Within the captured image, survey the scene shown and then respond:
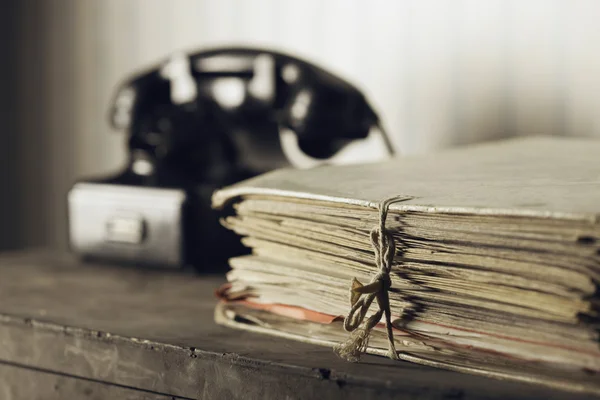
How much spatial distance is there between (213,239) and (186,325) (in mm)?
218

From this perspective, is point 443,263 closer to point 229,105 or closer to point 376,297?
point 376,297

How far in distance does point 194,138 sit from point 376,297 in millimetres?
518

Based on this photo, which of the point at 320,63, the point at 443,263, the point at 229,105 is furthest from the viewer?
the point at 320,63

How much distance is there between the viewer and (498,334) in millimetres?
556

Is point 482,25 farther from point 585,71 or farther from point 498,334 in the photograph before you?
point 498,334

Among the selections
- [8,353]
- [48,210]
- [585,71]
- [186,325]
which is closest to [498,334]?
[186,325]

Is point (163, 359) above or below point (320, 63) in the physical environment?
below

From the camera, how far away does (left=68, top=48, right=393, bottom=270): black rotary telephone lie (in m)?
0.92

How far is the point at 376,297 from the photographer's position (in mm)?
598

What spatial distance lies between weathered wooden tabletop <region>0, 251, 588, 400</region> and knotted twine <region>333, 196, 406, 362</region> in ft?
0.04

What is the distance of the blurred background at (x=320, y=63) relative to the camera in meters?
1.03

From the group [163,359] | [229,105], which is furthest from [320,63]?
[163,359]

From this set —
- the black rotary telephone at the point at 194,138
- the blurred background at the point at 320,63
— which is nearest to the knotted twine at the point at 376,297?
the black rotary telephone at the point at 194,138

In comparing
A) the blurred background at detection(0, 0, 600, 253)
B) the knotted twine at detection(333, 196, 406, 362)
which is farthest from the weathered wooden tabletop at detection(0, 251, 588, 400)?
the blurred background at detection(0, 0, 600, 253)
